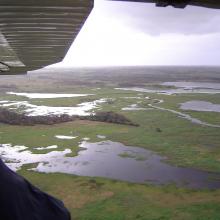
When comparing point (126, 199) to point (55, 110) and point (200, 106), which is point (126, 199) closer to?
point (55, 110)

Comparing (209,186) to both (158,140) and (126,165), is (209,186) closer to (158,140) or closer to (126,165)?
(126,165)

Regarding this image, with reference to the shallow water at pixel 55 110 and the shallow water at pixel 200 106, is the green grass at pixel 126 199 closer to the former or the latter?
the shallow water at pixel 55 110

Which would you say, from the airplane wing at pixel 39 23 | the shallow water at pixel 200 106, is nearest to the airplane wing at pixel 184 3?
the airplane wing at pixel 39 23

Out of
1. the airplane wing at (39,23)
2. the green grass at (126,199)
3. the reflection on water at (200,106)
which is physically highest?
the airplane wing at (39,23)

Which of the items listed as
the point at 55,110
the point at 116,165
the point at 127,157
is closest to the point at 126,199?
the point at 116,165

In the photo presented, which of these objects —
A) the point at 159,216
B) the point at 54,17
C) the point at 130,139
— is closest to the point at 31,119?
the point at 130,139

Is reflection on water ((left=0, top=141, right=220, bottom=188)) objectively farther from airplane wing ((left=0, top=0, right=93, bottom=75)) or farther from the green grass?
airplane wing ((left=0, top=0, right=93, bottom=75))
